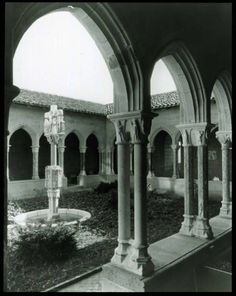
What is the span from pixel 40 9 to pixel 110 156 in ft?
45.0

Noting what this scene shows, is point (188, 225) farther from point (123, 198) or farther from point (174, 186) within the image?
point (174, 186)

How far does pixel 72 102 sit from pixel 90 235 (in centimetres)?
1033

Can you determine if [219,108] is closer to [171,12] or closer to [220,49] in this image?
[220,49]

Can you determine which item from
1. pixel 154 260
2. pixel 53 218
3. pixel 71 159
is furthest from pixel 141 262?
pixel 71 159

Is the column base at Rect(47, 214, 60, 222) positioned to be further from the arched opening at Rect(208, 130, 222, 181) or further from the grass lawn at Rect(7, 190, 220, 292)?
the arched opening at Rect(208, 130, 222, 181)

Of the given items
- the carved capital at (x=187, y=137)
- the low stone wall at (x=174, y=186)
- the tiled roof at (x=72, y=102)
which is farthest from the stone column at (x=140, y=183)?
the tiled roof at (x=72, y=102)

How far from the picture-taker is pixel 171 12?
4.39 meters

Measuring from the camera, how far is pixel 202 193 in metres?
5.36

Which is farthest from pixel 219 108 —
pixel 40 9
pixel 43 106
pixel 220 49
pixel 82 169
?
pixel 82 169

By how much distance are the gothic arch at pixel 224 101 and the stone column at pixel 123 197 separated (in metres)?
3.42

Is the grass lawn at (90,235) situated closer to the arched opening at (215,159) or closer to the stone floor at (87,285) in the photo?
the stone floor at (87,285)

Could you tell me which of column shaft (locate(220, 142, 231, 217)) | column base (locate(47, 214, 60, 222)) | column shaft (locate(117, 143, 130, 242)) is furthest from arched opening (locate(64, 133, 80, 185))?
column shaft (locate(117, 143, 130, 242))

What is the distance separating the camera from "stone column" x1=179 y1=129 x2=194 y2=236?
5262 mm

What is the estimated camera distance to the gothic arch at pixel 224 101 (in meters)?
6.27
